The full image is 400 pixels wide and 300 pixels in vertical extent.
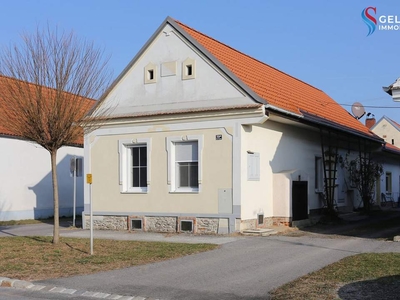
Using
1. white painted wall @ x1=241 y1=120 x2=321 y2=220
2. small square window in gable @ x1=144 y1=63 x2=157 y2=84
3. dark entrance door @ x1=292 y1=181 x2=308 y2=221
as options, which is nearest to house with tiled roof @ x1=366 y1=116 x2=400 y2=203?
white painted wall @ x1=241 y1=120 x2=321 y2=220

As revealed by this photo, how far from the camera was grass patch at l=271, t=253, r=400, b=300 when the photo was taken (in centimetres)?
898

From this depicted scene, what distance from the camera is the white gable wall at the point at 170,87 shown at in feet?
61.3

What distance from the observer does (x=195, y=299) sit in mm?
8945

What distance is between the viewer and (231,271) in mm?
11484

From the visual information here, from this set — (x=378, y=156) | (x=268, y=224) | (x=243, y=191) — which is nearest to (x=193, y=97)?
(x=243, y=191)

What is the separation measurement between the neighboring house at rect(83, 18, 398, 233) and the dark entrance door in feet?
0.13

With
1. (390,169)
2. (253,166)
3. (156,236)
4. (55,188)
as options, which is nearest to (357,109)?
(390,169)

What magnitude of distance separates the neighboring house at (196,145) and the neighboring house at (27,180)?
608 centimetres

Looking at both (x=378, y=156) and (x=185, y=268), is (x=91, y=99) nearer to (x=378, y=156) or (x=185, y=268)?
(x=185, y=268)

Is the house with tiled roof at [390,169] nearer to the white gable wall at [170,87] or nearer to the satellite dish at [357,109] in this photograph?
the satellite dish at [357,109]

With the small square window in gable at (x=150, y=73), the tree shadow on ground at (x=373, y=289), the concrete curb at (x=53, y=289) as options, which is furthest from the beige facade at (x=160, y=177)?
the concrete curb at (x=53, y=289)

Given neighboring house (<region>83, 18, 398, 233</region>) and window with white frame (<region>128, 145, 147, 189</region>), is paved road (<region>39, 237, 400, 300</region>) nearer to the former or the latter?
neighboring house (<region>83, 18, 398, 233</region>)

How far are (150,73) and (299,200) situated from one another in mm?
7275

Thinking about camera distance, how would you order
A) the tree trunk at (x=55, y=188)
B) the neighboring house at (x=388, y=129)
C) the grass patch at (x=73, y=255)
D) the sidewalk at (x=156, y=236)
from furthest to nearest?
the neighboring house at (x=388, y=129), the sidewalk at (x=156, y=236), the tree trunk at (x=55, y=188), the grass patch at (x=73, y=255)
